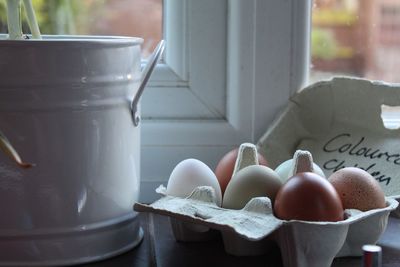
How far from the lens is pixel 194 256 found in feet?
2.39

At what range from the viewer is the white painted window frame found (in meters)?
0.90

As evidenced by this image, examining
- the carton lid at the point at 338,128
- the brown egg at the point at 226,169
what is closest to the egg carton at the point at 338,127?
the carton lid at the point at 338,128

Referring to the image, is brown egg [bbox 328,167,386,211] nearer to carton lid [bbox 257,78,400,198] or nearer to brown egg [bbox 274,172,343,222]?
brown egg [bbox 274,172,343,222]

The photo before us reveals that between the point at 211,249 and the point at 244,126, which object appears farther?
the point at 244,126

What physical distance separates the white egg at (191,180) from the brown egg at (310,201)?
0.34 ft

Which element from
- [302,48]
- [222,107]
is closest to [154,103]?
[222,107]

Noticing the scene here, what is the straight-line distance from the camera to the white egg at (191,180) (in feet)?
2.42

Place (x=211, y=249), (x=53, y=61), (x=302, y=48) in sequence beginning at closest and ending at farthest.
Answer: (x=53, y=61) < (x=211, y=249) < (x=302, y=48)

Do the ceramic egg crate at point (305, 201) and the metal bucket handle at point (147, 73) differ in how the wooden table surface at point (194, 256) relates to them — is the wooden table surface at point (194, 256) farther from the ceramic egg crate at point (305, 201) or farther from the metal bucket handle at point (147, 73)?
the metal bucket handle at point (147, 73)

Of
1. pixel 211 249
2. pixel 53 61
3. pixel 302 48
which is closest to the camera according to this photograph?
pixel 53 61

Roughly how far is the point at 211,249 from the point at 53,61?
0.83 ft

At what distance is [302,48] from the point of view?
917 mm

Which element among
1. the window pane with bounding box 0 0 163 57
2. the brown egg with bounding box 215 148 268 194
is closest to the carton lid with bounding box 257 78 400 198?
the brown egg with bounding box 215 148 268 194

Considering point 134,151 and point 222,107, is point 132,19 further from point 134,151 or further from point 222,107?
point 134,151
